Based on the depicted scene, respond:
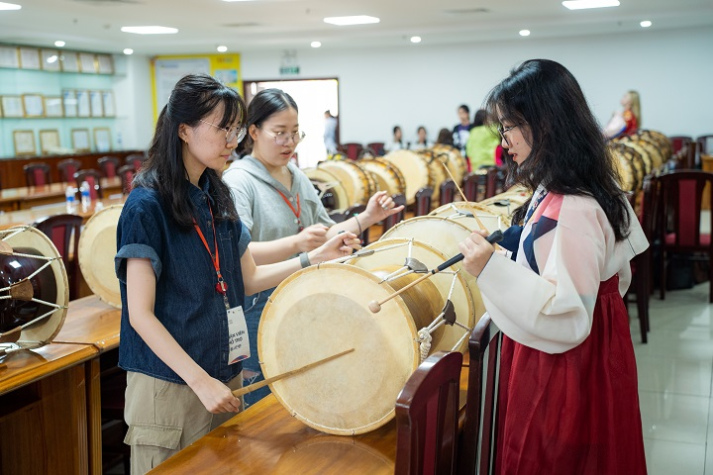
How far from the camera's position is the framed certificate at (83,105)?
14.2m

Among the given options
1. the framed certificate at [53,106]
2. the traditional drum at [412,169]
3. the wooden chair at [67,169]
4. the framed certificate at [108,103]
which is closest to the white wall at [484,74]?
the framed certificate at [108,103]

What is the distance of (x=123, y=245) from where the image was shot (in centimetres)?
170

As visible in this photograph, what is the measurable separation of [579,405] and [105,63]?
1528 cm

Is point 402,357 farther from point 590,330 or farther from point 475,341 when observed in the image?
point 590,330

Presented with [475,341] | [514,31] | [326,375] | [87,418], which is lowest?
[87,418]

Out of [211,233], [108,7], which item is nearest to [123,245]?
[211,233]

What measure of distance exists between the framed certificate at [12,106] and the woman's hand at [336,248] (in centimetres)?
1191

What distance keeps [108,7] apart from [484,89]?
7556mm

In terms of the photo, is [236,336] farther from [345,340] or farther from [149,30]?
[149,30]

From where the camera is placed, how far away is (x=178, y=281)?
69.6 inches

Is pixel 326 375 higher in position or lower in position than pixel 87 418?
A: higher

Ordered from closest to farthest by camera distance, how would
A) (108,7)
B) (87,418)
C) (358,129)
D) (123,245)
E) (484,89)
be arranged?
(123,245), (87,418), (108,7), (484,89), (358,129)

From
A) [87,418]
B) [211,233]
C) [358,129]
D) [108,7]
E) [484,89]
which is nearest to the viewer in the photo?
[211,233]

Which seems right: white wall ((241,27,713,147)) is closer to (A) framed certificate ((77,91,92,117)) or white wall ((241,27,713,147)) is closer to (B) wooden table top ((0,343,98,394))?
(A) framed certificate ((77,91,92,117))
